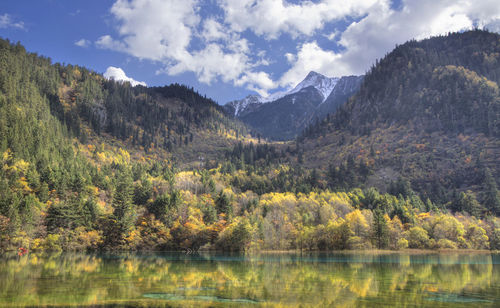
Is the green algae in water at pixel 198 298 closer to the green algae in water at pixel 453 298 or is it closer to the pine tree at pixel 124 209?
the green algae in water at pixel 453 298

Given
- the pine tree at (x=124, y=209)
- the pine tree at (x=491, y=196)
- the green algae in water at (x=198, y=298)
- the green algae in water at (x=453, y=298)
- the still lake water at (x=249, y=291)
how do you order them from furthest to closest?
the pine tree at (x=491, y=196) < the pine tree at (x=124, y=209) < the green algae in water at (x=198, y=298) < the green algae in water at (x=453, y=298) < the still lake water at (x=249, y=291)

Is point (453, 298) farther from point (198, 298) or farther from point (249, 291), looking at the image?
point (198, 298)

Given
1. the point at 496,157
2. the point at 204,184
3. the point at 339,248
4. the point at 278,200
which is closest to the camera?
the point at 339,248

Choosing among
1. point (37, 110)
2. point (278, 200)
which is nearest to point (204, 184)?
point (278, 200)

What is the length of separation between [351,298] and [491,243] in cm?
11995

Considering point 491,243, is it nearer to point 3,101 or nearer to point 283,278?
point 283,278

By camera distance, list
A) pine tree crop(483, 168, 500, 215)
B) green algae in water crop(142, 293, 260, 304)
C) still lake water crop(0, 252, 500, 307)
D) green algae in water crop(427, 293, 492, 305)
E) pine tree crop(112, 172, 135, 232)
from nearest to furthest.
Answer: still lake water crop(0, 252, 500, 307)
green algae in water crop(427, 293, 492, 305)
green algae in water crop(142, 293, 260, 304)
pine tree crop(112, 172, 135, 232)
pine tree crop(483, 168, 500, 215)

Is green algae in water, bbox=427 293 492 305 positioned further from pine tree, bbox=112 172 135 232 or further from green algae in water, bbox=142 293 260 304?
pine tree, bbox=112 172 135 232

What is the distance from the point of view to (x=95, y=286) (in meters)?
30.7

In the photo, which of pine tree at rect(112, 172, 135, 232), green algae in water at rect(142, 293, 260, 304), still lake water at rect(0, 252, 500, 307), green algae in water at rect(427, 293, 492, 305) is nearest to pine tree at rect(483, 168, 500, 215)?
still lake water at rect(0, 252, 500, 307)

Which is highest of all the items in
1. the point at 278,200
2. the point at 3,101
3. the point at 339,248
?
the point at 3,101

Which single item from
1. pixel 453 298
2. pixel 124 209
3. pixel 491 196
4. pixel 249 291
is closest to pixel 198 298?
pixel 249 291

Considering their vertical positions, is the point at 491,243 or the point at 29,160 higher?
the point at 29,160

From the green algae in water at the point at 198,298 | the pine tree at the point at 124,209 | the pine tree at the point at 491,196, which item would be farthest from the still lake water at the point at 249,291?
the pine tree at the point at 491,196
